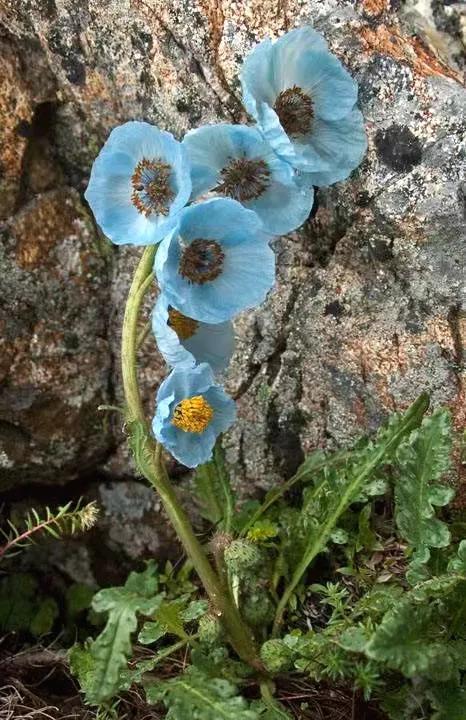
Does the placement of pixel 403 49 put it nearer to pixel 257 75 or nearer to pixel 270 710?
pixel 257 75

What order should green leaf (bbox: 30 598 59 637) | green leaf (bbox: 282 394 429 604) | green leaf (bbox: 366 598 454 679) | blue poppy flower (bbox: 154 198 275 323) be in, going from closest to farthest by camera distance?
green leaf (bbox: 366 598 454 679), blue poppy flower (bbox: 154 198 275 323), green leaf (bbox: 282 394 429 604), green leaf (bbox: 30 598 59 637)

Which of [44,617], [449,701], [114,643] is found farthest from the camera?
[44,617]

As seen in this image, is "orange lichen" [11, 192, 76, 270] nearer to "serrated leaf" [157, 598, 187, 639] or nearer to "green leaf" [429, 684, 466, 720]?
"serrated leaf" [157, 598, 187, 639]

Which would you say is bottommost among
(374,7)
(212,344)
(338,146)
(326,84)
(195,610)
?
(195,610)

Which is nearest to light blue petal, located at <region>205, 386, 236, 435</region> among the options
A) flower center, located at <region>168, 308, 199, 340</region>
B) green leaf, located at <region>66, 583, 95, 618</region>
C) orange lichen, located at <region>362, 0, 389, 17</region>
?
flower center, located at <region>168, 308, 199, 340</region>

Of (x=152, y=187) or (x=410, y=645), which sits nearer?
(x=410, y=645)

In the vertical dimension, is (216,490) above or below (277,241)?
below

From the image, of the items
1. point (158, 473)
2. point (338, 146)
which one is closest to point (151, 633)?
point (158, 473)
